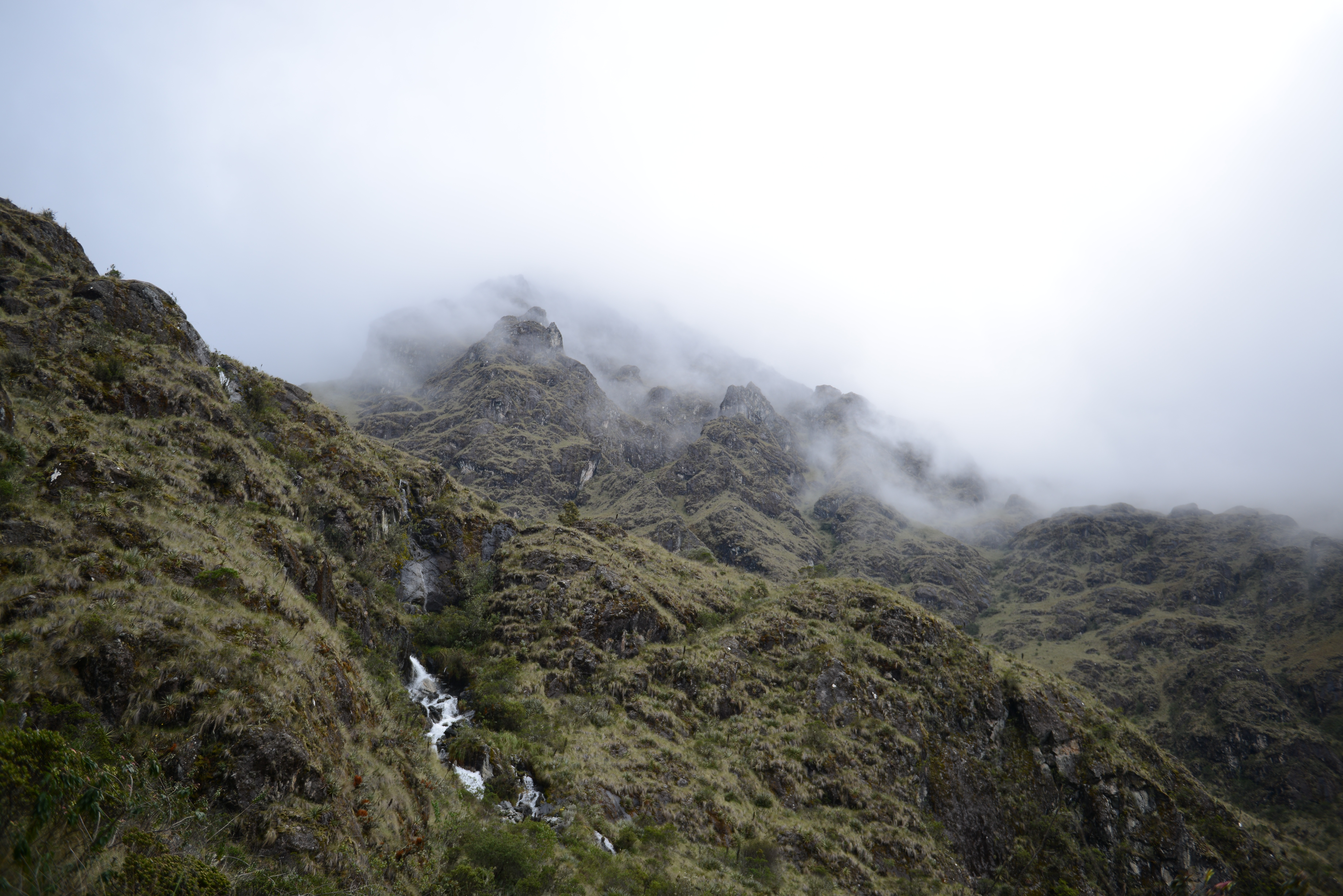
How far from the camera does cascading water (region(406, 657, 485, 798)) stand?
3197 cm

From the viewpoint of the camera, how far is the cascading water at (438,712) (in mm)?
31969

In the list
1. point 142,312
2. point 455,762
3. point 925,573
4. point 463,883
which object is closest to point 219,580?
point 463,883

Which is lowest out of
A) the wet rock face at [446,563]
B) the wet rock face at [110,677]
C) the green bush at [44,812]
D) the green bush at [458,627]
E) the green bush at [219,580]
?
the green bush at [458,627]

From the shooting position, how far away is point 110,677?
13.6 metres

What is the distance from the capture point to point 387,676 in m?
34.6

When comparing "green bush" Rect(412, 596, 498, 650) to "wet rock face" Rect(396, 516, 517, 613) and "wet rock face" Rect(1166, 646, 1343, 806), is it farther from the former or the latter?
"wet rock face" Rect(1166, 646, 1343, 806)

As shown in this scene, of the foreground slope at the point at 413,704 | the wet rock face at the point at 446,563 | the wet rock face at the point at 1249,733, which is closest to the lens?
the foreground slope at the point at 413,704

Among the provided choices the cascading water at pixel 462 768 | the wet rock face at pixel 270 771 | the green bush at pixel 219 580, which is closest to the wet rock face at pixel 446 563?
the cascading water at pixel 462 768

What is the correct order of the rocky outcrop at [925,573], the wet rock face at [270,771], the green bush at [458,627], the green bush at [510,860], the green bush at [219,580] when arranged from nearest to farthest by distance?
1. the wet rock face at [270,771]
2. the green bush at [219,580]
3. the green bush at [510,860]
4. the green bush at [458,627]
5. the rocky outcrop at [925,573]

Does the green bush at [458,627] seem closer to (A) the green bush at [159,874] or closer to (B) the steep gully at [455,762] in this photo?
(B) the steep gully at [455,762]

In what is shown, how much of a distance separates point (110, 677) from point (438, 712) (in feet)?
98.6

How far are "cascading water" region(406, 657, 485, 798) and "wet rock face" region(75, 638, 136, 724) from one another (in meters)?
20.6

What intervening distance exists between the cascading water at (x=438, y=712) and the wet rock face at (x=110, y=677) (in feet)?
67.6

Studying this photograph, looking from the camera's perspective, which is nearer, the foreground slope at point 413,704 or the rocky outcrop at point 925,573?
the foreground slope at point 413,704
